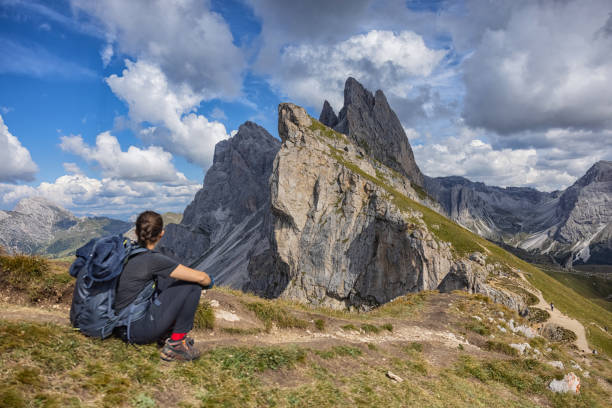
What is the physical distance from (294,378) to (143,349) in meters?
3.93

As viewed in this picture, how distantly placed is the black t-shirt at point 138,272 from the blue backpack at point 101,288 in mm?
102

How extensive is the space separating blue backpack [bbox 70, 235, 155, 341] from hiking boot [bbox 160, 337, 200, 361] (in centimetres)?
97

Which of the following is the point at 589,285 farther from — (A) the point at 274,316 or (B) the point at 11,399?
(B) the point at 11,399

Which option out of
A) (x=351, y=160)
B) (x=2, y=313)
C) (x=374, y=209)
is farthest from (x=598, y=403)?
(x=351, y=160)

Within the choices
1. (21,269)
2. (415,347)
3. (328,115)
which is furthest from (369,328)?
(328,115)

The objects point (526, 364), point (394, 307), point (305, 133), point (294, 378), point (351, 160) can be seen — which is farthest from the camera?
point (351, 160)

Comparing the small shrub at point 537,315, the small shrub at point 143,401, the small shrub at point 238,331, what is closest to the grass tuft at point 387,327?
the small shrub at point 238,331

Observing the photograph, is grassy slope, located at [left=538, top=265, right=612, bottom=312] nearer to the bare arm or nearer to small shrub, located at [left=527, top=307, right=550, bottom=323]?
small shrub, located at [left=527, top=307, right=550, bottom=323]

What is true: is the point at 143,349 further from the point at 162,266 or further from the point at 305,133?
the point at 305,133

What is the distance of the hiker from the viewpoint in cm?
638

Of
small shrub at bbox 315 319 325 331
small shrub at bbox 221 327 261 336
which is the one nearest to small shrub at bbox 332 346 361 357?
small shrub at bbox 315 319 325 331

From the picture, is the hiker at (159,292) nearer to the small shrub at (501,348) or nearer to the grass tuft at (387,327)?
the grass tuft at (387,327)

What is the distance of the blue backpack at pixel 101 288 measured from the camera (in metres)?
6.02

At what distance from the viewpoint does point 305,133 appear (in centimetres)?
9738
